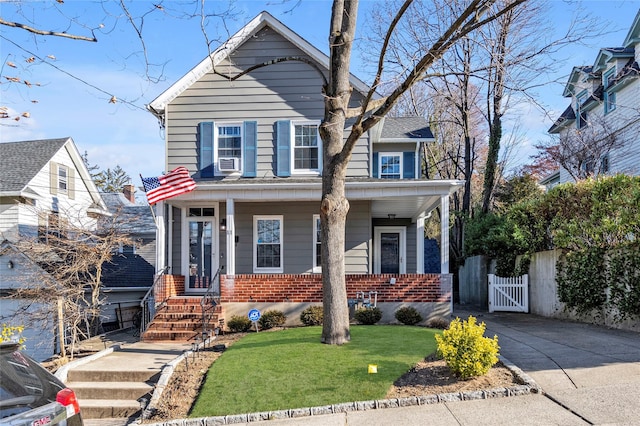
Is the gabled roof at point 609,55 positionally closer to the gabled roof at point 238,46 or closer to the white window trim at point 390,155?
the white window trim at point 390,155

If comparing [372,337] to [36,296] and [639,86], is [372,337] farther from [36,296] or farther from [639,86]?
[639,86]

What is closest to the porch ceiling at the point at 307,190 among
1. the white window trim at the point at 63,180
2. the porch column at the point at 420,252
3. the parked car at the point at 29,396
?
the porch column at the point at 420,252

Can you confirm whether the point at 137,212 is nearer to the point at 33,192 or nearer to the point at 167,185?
the point at 33,192

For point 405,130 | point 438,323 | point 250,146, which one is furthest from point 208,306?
point 405,130

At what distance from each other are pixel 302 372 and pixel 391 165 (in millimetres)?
10511

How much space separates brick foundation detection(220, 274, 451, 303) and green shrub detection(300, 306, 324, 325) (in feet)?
1.23

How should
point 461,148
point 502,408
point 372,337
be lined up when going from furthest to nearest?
point 461,148, point 372,337, point 502,408

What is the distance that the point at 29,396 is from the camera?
3588mm

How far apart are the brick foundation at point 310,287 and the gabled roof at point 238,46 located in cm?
546

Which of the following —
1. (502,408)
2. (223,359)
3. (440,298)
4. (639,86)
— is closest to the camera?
(502,408)

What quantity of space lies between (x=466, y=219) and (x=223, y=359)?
17.1 metres

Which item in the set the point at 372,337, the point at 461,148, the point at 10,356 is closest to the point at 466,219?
the point at 461,148

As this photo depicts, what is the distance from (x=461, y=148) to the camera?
30.4 meters

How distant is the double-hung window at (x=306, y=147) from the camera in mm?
15289
